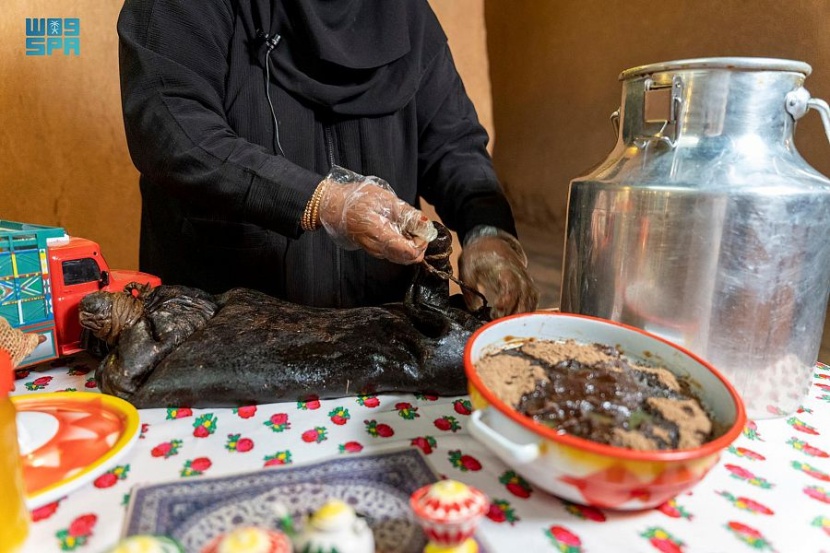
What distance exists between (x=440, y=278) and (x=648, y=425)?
0.53 meters

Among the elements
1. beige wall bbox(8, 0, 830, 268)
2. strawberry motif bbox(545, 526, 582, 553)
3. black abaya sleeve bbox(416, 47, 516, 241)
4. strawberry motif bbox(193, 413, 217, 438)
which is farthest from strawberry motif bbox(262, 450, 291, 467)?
beige wall bbox(8, 0, 830, 268)

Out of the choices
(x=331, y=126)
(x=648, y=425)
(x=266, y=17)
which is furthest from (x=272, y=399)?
(x=266, y=17)

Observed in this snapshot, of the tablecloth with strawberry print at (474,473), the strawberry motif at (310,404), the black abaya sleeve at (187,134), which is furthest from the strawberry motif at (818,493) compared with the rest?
the black abaya sleeve at (187,134)

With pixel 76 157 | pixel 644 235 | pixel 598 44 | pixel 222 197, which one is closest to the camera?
pixel 644 235

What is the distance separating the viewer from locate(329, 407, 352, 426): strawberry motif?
75 centimetres

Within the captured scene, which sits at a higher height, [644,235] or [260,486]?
[644,235]

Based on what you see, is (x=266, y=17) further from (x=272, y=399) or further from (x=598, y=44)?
(x=598, y=44)

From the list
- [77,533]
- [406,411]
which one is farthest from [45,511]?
[406,411]

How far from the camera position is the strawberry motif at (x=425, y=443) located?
26.7 inches

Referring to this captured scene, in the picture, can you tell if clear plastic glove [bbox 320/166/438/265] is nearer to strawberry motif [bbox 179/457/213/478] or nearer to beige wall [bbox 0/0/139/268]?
strawberry motif [bbox 179/457/213/478]

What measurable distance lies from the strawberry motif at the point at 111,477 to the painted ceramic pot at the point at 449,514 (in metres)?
0.36

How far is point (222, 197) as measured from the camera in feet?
3.28

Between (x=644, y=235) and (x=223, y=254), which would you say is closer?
(x=644, y=235)

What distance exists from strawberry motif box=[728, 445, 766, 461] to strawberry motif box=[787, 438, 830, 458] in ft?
0.23
